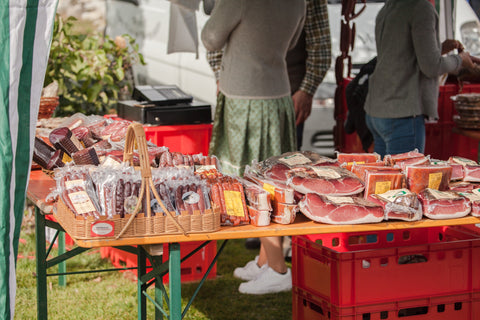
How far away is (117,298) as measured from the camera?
4.34m

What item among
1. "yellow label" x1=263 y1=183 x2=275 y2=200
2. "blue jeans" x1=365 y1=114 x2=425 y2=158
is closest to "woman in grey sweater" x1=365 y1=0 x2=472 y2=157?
"blue jeans" x1=365 y1=114 x2=425 y2=158

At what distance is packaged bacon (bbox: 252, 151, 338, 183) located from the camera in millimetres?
3057

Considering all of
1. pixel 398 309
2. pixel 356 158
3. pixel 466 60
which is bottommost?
pixel 398 309

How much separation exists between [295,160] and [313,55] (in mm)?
2086

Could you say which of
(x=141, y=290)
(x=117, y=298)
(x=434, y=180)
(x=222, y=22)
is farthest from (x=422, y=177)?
(x=117, y=298)

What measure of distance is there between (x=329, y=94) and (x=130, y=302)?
363cm

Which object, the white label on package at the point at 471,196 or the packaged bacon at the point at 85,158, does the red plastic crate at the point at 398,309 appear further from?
the packaged bacon at the point at 85,158

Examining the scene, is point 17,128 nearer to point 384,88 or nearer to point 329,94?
point 384,88

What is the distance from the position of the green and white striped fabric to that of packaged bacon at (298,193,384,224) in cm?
108

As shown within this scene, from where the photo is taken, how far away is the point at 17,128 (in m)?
2.27

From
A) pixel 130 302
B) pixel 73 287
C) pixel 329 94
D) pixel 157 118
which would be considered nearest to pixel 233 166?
pixel 157 118

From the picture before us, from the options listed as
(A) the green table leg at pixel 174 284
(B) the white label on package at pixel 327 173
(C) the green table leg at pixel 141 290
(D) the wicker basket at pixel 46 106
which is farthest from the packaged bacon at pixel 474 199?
(D) the wicker basket at pixel 46 106

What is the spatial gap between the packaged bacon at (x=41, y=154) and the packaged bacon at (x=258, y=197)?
3.58 feet

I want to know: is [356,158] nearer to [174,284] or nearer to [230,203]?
[230,203]
